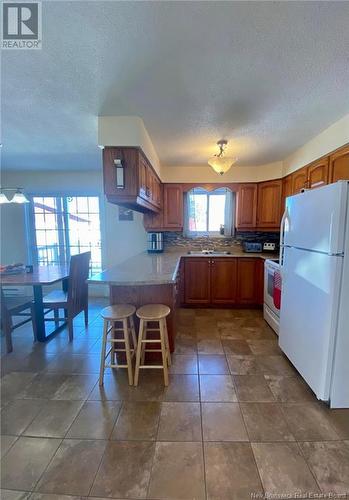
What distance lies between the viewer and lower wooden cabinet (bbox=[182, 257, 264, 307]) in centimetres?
385

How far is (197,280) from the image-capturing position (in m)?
3.91

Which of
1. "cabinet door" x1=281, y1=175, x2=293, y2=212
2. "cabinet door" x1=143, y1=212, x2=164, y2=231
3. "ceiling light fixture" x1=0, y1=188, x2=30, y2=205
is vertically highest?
"cabinet door" x1=281, y1=175, x2=293, y2=212

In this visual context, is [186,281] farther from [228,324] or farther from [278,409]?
[278,409]

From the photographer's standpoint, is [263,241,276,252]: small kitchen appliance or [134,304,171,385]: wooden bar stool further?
[263,241,276,252]: small kitchen appliance

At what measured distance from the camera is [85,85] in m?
1.76

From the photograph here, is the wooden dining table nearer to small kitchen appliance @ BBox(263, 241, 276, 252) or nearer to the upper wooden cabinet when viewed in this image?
the upper wooden cabinet

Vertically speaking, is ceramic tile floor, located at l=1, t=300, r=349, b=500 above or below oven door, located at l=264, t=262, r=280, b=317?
below

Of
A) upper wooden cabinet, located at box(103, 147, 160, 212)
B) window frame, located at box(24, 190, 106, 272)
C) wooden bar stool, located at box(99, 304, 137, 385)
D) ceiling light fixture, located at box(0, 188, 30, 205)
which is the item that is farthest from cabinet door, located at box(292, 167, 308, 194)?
ceiling light fixture, located at box(0, 188, 30, 205)

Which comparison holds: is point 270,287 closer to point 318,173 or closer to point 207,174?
point 318,173

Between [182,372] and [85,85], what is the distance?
8.49 ft

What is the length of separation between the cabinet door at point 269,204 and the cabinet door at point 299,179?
16.4 inches

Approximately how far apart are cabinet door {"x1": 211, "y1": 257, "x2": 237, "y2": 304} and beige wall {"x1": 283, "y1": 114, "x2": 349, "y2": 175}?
5.59 ft

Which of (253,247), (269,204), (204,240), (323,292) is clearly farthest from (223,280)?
(323,292)

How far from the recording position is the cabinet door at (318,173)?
263cm
